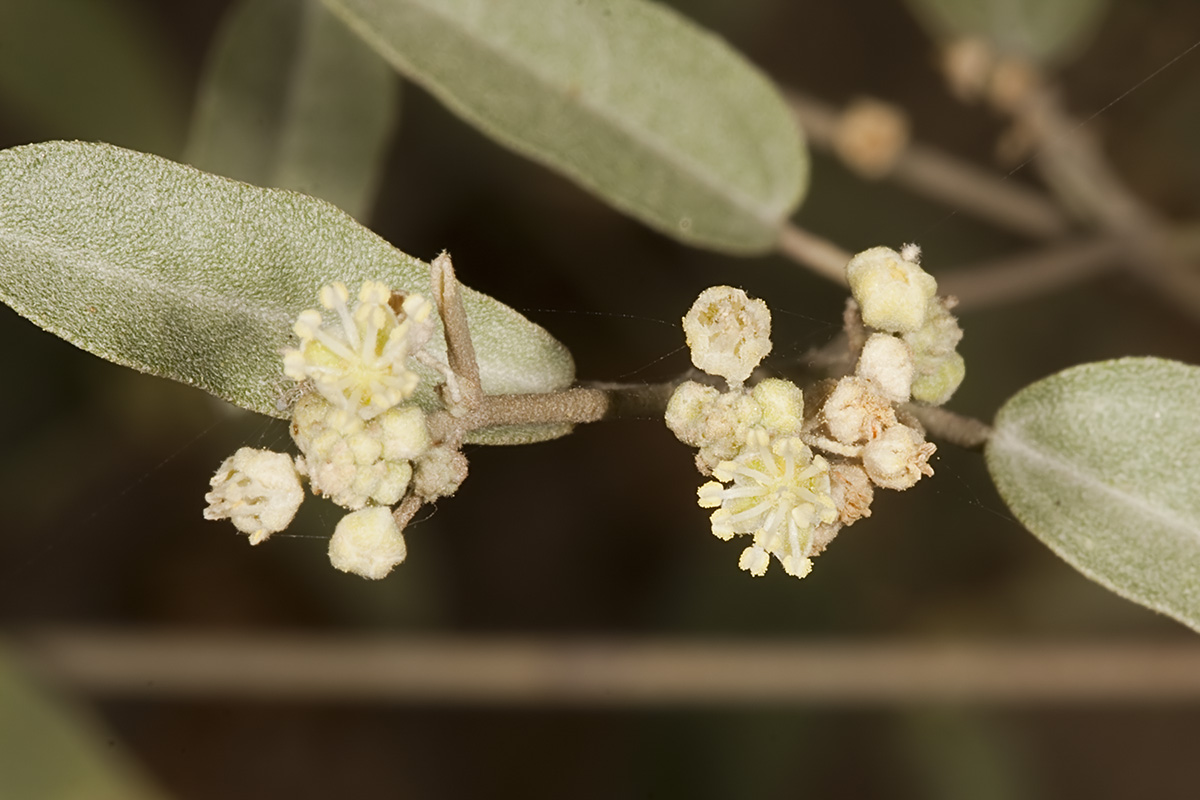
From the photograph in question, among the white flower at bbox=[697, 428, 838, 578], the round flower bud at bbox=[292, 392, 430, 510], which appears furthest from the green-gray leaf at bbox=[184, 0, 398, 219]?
the white flower at bbox=[697, 428, 838, 578]

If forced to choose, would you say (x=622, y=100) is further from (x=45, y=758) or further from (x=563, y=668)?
(x=45, y=758)

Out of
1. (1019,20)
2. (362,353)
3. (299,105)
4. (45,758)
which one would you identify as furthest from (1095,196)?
(45,758)

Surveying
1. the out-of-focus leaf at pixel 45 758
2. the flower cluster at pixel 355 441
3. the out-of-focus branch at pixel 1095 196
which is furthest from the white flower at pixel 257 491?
the out-of-focus branch at pixel 1095 196

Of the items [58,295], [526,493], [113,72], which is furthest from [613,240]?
[58,295]

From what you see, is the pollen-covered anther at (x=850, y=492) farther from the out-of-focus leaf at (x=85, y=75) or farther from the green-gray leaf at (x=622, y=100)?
the out-of-focus leaf at (x=85, y=75)

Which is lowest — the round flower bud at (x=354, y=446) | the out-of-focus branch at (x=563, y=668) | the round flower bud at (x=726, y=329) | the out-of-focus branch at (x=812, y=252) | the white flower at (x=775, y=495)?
the out-of-focus branch at (x=563, y=668)

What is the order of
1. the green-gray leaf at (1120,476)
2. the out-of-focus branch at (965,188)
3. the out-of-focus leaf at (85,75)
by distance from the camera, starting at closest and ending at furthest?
the green-gray leaf at (1120,476) < the out-of-focus branch at (965,188) < the out-of-focus leaf at (85,75)

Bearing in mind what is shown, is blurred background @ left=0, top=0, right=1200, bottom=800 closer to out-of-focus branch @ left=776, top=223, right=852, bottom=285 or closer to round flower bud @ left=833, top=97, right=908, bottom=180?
round flower bud @ left=833, top=97, right=908, bottom=180
